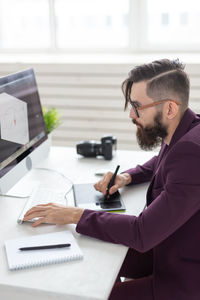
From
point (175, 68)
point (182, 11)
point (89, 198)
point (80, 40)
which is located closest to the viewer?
point (175, 68)

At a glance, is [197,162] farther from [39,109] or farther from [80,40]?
[80,40]

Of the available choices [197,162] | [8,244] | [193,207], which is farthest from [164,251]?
[8,244]

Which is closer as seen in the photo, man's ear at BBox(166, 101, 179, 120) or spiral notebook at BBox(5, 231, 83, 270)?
spiral notebook at BBox(5, 231, 83, 270)

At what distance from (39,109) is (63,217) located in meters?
0.71

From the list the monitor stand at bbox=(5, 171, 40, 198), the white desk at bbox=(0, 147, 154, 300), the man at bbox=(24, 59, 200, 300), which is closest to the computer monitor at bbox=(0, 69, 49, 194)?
the monitor stand at bbox=(5, 171, 40, 198)

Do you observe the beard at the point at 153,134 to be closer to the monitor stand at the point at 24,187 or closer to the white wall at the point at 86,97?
the monitor stand at the point at 24,187

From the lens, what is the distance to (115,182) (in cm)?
158

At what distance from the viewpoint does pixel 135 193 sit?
1.57 meters

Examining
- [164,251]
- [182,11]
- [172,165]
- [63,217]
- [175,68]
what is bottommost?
[164,251]

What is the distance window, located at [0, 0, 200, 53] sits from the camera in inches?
124

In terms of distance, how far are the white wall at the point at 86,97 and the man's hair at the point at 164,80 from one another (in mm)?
1644

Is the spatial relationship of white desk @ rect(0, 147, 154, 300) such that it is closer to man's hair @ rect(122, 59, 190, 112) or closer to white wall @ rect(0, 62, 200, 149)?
man's hair @ rect(122, 59, 190, 112)

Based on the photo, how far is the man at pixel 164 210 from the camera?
114 cm

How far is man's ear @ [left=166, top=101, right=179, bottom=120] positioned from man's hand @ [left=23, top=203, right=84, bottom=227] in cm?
43
